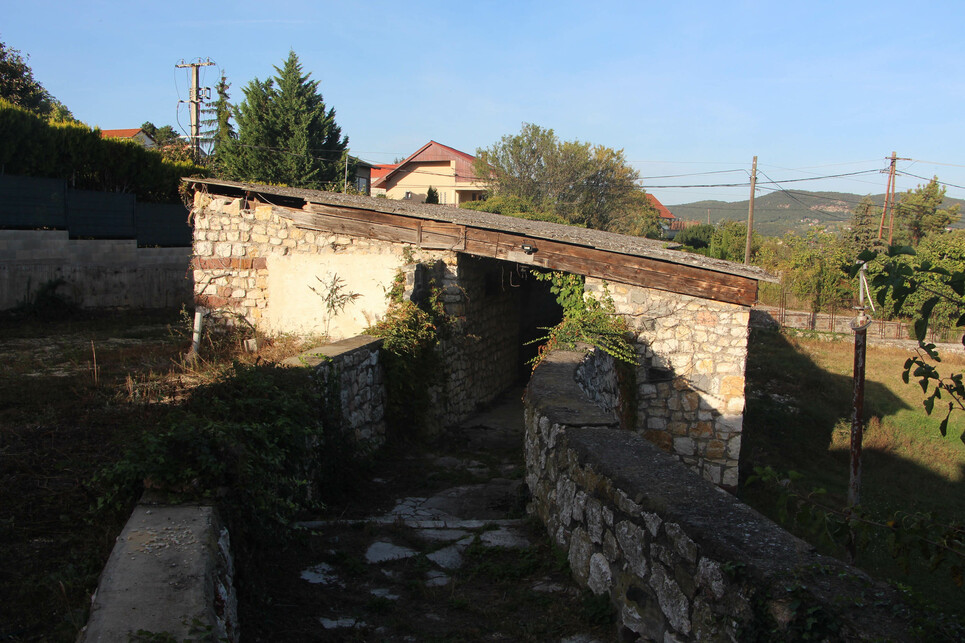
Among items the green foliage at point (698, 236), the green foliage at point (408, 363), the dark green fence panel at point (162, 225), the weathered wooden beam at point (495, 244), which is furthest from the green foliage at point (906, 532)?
the green foliage at point (698, 236)

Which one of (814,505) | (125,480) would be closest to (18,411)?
(125,480)

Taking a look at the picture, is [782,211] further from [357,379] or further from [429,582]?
[429,582]

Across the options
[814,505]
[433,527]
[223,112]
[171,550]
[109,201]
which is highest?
[223,112]

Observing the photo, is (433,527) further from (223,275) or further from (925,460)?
(925,460)

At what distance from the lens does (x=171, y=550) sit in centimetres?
251

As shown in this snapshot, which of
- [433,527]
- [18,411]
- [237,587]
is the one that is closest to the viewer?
[237,587]

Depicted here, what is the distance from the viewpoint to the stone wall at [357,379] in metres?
5.51

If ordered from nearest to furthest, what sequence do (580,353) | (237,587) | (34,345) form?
(237,587) < (580,353) < (34,345)

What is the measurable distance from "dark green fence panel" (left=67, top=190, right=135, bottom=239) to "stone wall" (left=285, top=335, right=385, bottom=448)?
33.7ft

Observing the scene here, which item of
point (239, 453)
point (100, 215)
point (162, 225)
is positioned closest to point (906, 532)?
point (239, 453)

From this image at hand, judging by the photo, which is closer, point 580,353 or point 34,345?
point 580,353

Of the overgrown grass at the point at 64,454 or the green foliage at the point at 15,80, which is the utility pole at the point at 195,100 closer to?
the green foliage at the point at 15,80

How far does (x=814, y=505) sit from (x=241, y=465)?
2427mm

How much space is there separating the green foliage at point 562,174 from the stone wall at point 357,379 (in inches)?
1613
